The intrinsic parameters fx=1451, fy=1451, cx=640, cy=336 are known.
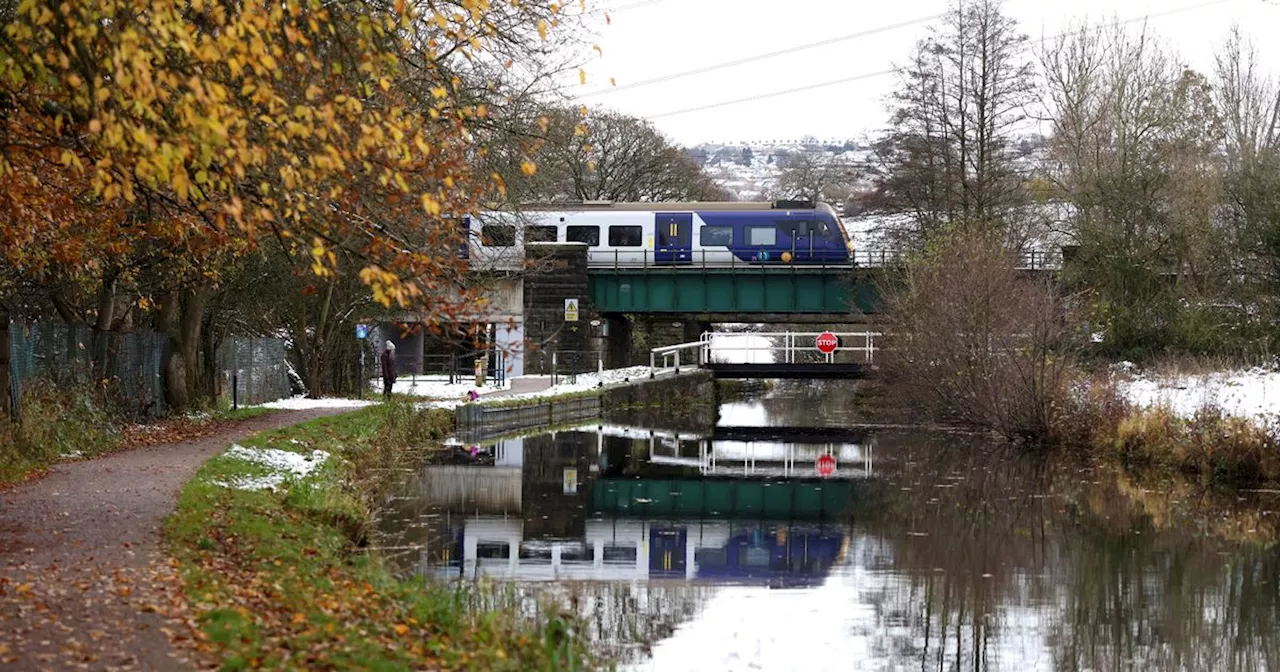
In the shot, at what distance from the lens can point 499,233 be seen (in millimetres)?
32812

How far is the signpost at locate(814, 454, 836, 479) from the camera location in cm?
2624

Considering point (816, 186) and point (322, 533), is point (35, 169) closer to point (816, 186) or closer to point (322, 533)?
point (322, 533)

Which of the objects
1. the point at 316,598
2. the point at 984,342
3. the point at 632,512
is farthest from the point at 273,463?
the point at 984,342

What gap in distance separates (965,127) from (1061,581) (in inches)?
1287

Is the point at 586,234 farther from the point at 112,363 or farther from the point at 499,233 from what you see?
the point at 112,363

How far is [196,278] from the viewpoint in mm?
26094

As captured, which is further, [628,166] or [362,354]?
[628,166]

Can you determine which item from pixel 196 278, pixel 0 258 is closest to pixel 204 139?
pixel 0 258

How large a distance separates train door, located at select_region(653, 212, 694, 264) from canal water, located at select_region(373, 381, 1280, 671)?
22.9m

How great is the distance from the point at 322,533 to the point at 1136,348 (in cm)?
2599

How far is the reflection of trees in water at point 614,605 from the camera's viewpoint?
11492 millimetres

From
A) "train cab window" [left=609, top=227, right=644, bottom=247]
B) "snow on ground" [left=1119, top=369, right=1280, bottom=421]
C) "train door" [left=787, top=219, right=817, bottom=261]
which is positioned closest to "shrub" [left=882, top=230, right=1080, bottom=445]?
"snow on ground" [left=1119, top=369, right=1280, bottom=421]

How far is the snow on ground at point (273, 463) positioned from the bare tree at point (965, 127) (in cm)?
2662

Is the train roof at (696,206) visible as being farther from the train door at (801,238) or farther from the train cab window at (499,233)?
the train cab window at (499,233)
